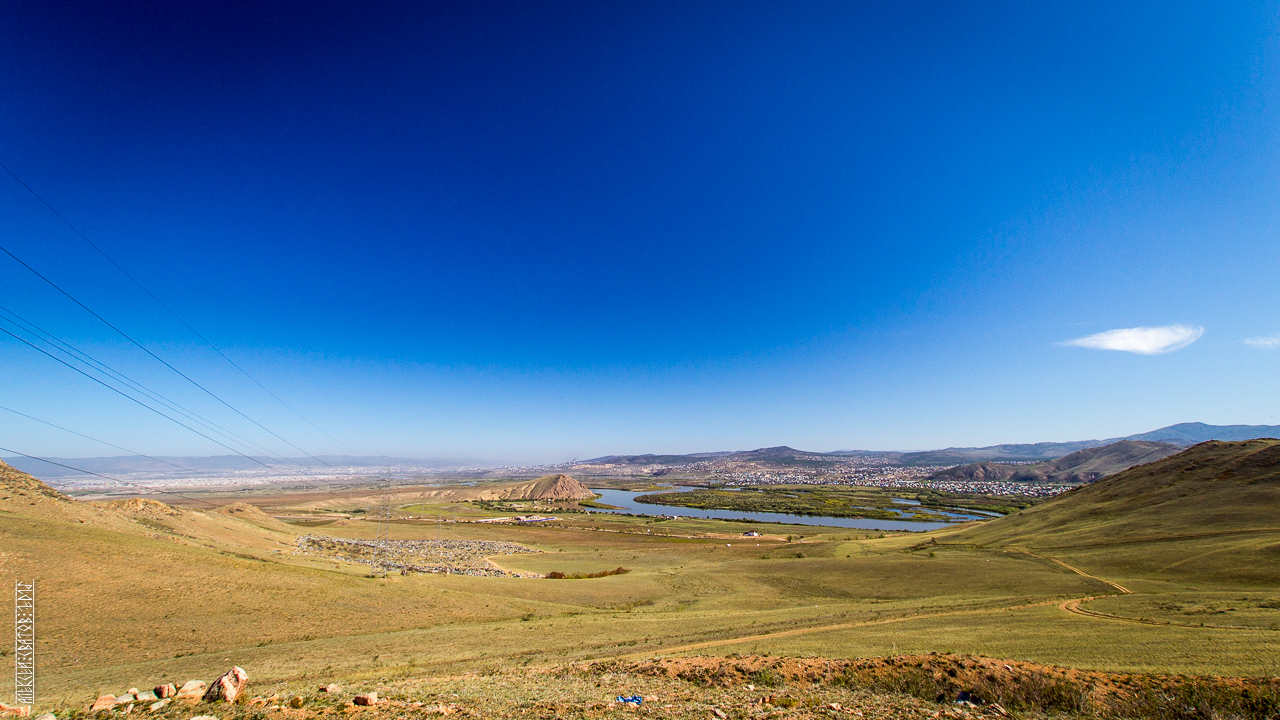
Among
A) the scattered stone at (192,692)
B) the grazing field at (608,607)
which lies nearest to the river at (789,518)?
the grazing field at (608,607)

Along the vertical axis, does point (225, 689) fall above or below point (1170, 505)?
above

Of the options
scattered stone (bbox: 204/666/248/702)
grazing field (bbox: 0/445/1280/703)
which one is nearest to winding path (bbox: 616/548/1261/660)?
grazing field (bbox: 0/445/1280/703)

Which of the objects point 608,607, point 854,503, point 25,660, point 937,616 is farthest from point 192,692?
point 854,503

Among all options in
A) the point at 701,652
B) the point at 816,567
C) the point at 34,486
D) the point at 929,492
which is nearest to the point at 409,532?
the point at 34,486

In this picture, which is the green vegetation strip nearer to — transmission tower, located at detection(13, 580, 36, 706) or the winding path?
the winding path

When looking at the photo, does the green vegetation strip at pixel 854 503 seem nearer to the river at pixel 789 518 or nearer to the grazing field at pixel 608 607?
the river at pixel 789 518

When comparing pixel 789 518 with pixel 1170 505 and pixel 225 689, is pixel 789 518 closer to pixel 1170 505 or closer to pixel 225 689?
pixel 1170 505
